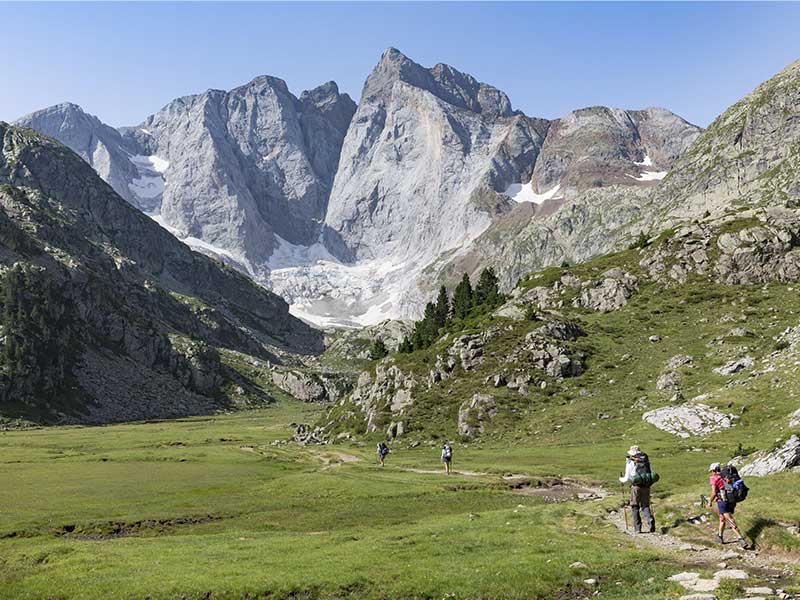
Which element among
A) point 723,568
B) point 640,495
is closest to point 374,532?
point 640,495

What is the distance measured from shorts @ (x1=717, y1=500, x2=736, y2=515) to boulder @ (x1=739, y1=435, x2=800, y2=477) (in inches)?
639

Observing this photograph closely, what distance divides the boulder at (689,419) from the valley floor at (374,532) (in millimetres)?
6348

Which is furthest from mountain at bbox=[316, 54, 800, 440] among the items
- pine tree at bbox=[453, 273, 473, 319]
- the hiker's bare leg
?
the hiker's bare leg

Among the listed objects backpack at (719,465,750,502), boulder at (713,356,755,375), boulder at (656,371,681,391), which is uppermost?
boulder at (713,356,755,375)

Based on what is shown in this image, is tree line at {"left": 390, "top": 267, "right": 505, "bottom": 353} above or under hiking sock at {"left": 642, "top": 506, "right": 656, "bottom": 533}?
above

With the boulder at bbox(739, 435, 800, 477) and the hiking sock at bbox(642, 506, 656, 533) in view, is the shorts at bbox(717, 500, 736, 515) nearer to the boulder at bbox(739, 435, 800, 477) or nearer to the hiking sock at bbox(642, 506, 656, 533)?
the hiking sock at bbox(642, 506, 656, 533)

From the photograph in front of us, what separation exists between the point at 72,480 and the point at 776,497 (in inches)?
2590

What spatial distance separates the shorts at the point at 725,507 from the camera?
28375mm

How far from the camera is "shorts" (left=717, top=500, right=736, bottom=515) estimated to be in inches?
1117

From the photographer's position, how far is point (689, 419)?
74375 millimetres

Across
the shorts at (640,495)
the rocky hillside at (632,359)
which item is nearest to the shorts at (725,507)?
the shorts at (640,495)

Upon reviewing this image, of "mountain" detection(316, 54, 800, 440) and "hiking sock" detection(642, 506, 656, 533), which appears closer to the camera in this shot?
"hiking sock" detection(642, 506, 656, 533)

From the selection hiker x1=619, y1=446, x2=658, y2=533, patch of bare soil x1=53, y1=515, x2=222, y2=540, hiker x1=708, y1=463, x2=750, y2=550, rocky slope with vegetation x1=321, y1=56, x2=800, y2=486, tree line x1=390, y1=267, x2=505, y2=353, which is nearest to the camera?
hiker x1=708, y1=463, x2=750, y2=550

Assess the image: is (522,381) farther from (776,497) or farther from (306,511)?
(776,497)
